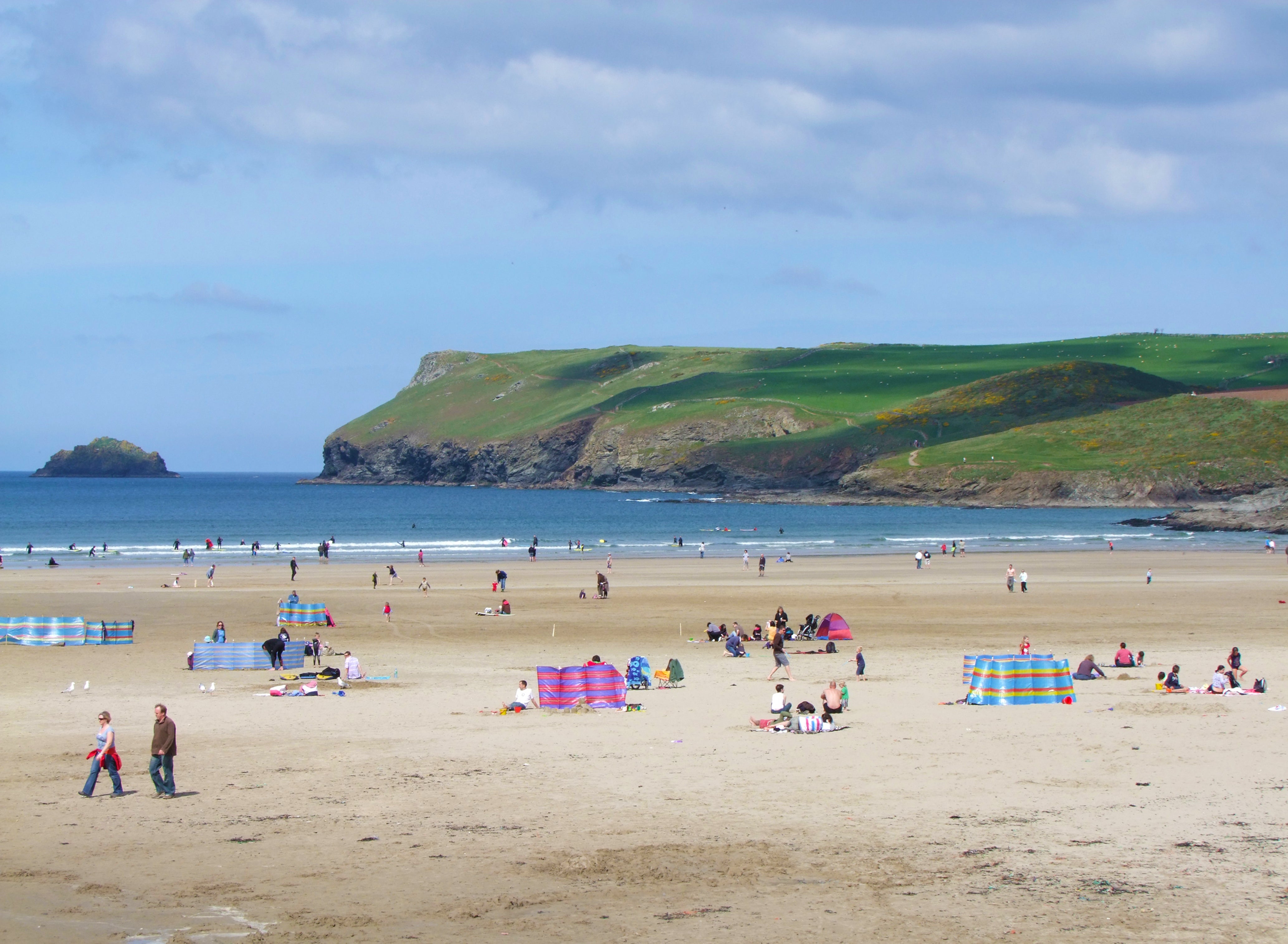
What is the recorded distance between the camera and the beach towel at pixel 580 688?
22.0m

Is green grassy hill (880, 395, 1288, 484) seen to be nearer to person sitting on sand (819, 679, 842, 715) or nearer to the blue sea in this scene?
the blue sea

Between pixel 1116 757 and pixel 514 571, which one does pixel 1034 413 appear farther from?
pixel 1116 757

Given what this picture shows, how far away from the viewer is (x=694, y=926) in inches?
416

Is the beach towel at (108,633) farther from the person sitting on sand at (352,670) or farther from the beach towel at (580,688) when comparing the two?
the beach towel at (580,688)

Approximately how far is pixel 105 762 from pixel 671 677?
41.9 feet

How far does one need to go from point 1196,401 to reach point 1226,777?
526ft

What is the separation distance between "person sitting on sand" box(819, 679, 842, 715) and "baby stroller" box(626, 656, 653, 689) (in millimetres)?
5044

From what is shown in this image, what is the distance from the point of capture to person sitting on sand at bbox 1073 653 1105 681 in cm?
2508

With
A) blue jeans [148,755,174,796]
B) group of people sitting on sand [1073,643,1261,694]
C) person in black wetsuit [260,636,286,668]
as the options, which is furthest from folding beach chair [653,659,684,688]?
blue jeans [148,755,174,796]

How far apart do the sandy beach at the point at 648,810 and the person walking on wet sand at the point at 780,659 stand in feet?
1.23

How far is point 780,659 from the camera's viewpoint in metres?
25.5

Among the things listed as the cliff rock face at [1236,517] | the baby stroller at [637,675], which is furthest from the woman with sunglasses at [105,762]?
the cliff rock face at [1236,517]

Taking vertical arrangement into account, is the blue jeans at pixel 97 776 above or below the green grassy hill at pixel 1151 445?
below

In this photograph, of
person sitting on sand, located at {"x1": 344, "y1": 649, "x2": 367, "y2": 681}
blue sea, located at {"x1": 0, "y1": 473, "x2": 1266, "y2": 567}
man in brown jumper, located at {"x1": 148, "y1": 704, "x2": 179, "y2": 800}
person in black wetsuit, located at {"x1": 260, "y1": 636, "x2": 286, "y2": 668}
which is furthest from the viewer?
blue sea, located at {"x1": 0, "y1": 473, "x2": 1266, "y2": 567}
